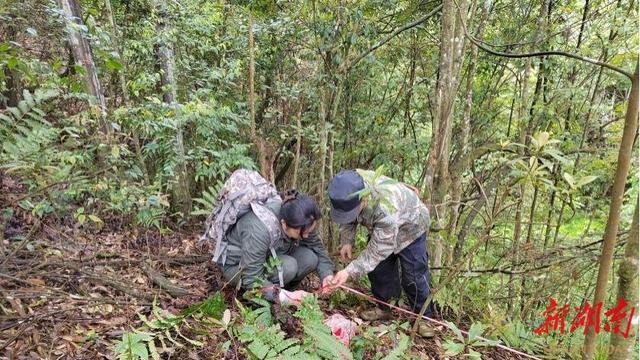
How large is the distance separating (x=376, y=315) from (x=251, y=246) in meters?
1.36

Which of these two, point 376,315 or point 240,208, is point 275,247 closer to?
point 240,208

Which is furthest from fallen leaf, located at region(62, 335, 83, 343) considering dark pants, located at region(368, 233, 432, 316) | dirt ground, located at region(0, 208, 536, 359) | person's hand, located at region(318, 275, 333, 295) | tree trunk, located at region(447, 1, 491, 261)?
tree trunk, located at region(447, 1, 491, 261)

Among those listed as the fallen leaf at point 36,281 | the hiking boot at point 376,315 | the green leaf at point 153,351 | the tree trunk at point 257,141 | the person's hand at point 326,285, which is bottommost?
the hiking boot at point 376,315

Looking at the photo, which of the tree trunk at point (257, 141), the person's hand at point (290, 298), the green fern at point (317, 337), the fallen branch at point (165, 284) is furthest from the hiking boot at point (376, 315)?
the tree trunk at point (257, 141)

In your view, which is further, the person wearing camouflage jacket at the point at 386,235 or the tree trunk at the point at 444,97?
the tree trunk at the point at 444,97

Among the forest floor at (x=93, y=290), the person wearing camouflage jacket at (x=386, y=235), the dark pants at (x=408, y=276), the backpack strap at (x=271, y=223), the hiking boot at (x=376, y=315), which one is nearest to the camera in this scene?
the forest floor at (x=93, y=290)

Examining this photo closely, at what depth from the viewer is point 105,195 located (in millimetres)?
4387

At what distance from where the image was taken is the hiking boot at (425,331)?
3.97 metres

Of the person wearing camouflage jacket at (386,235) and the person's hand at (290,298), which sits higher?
the person wearing camouflage jacket at (386,235)

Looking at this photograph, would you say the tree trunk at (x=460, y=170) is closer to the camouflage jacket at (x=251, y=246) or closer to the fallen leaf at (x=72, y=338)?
the camouflage jacket at (x=251, y=246)

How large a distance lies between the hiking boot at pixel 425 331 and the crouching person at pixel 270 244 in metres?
0.90

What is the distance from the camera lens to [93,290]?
11.4ft

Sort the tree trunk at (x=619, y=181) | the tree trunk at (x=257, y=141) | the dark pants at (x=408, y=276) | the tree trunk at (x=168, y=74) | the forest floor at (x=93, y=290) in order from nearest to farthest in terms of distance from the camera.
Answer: the tree trunk at (x=619, y=181)
the forest floor at (x=93, y=290)
the dark pants at (x=408, y=276)
the tree trunk at (x=257, y=141)
the tree trunk at (x=168, y=74)

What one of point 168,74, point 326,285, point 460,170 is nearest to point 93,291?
point 326,285
